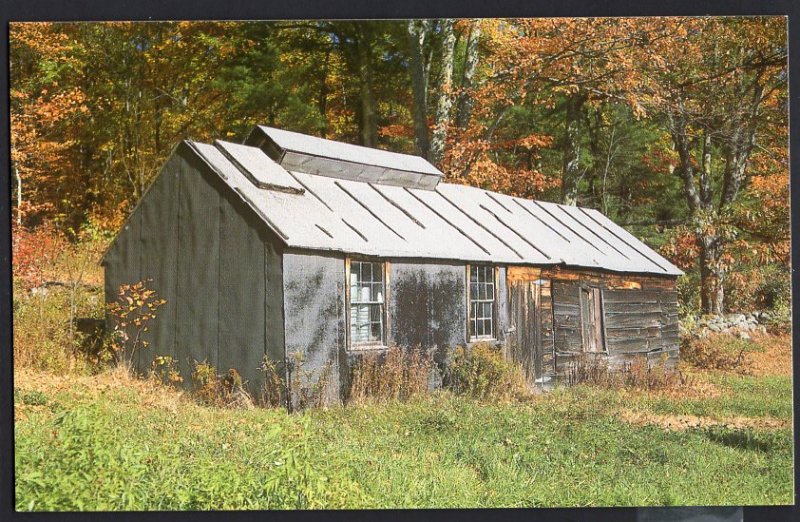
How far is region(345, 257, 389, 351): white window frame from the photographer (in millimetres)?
7734

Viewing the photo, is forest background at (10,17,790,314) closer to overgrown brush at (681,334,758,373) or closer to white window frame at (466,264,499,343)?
overgrown brush at (681,334,758,373)

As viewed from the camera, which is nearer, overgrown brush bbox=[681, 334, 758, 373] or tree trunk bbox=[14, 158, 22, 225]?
tree trunk bbox=[14, 158, 22, 225]

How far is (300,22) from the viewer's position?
782 centimetres

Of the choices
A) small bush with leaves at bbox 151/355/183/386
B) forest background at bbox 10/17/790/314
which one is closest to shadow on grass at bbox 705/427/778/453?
forest background at bbox 10/17/790/314

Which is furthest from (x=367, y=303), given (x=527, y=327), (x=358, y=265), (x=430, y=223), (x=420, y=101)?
(x=420, y=101)

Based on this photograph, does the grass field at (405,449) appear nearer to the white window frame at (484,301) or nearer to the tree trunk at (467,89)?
the white window frame at (484,301)

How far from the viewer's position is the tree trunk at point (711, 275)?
8266 millimetres

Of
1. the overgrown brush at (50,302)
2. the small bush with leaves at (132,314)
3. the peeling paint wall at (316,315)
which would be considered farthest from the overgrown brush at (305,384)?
the overgrown brush at (50,302)

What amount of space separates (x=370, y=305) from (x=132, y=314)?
6.53 ft

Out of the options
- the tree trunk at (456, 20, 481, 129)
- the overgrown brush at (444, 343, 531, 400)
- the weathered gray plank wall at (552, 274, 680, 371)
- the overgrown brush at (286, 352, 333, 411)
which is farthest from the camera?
the weathered gray plank wall at (552, 274, 680, 371)

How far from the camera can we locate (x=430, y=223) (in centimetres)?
845

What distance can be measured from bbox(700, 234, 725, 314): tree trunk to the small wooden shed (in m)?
0.31

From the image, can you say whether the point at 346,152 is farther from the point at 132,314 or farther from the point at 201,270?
the point at 132,314

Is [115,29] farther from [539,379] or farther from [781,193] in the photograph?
[781,193]
